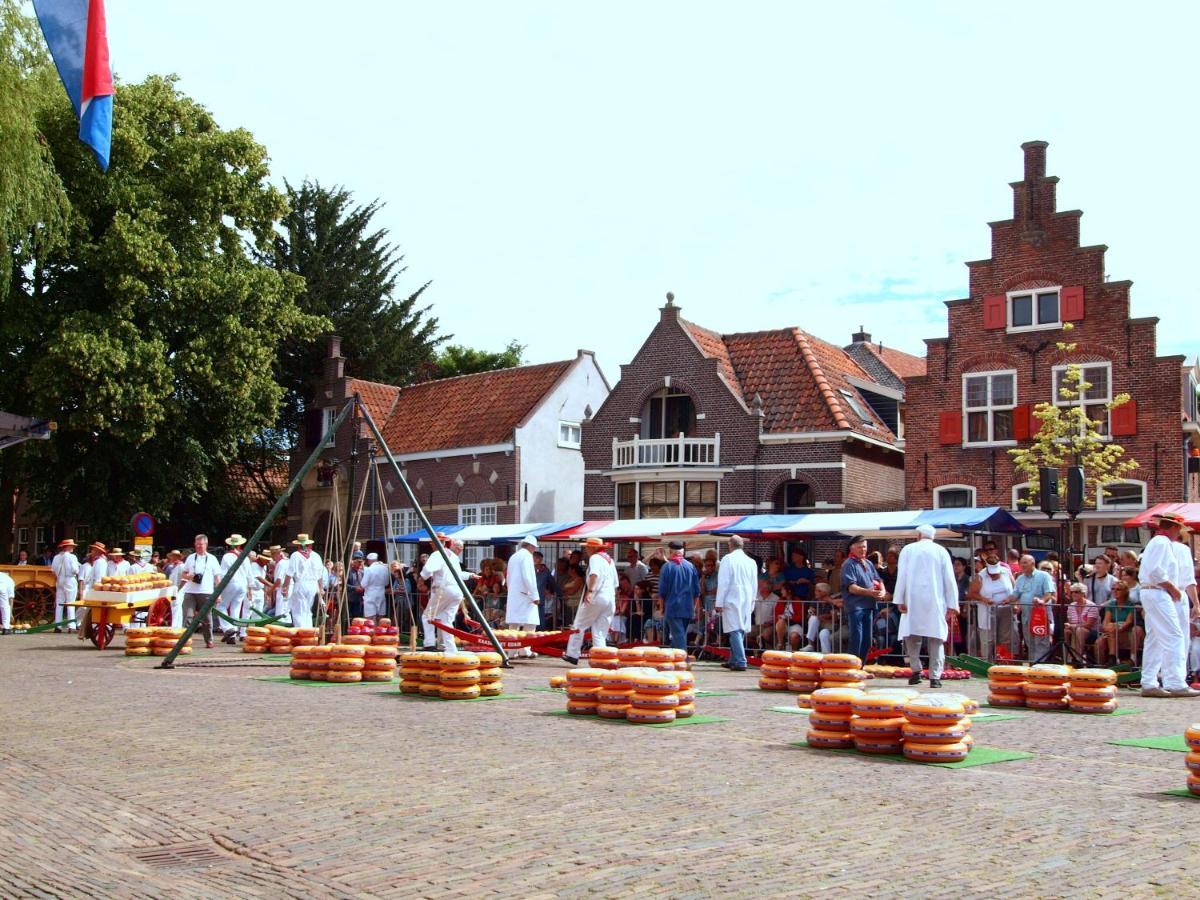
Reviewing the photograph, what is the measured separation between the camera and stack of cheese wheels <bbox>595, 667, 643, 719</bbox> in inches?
473

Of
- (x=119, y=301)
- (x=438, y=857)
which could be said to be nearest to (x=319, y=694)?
(x=438, y=857)

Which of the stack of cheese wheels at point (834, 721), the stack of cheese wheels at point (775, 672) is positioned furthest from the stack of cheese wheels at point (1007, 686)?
the stack of cheese wheels at point (834, 721)

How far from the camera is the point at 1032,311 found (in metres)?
33.3

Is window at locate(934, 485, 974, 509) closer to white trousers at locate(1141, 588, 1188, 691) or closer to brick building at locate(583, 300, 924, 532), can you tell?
brick building at locate(583, 300, 924, 532)

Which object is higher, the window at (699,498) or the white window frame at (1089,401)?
the white window frame at (1089,401)

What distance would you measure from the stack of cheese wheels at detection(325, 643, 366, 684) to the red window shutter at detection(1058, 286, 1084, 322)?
76.3 ft

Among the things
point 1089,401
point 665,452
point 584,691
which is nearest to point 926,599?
point 584,691

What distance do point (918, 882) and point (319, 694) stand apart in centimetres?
966

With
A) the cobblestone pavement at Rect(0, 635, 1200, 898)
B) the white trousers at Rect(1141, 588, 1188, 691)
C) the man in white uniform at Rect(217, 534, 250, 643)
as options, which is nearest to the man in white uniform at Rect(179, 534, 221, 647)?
the man in white uniform at Rect(217, 534, 250, 643)

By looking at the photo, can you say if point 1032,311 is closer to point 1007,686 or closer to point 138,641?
point 1007,686

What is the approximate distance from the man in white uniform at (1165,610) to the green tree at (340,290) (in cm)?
4069

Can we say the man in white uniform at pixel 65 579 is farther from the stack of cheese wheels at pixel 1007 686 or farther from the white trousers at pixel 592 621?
the stack of cheese wheels at pixel 1007 686

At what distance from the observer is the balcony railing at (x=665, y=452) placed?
121ft

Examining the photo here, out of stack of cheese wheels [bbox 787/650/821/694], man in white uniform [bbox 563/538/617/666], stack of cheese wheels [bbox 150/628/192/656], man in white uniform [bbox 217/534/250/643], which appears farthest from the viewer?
man in white uniform [bbox 217/534/250/643]
